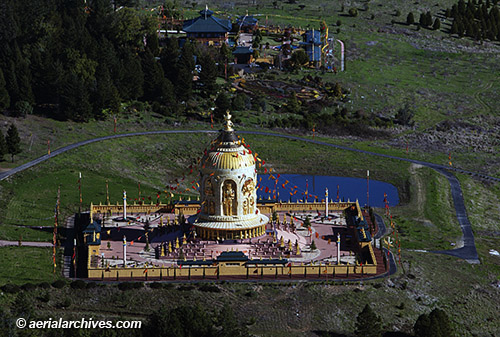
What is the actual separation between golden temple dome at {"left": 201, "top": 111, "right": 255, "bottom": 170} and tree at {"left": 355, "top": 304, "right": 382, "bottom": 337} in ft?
88.9

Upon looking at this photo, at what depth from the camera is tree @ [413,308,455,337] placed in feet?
409

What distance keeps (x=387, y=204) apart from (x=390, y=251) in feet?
100

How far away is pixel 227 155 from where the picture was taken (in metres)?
145

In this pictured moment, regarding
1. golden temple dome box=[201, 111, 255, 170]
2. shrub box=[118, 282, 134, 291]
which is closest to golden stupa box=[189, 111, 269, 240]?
golden temple dome box=[201, 111, 255, 170]

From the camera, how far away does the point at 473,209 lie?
186 m

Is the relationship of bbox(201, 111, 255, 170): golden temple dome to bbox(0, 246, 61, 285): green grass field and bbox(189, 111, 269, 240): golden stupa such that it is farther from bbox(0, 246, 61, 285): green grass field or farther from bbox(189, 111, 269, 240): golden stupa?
bbox(0, 246, 61, 285): green grass field

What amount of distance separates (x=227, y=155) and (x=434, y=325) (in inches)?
1336

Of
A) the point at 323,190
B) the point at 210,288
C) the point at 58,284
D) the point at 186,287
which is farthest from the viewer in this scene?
the point at 323,190

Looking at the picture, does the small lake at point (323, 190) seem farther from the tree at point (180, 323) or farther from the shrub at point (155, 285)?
the tree at point (180, 323)

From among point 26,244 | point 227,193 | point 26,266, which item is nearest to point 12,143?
point 26,244

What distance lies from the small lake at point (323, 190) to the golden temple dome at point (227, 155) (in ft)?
109

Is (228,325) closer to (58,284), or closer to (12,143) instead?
(58,284)

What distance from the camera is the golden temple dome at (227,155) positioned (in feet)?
474

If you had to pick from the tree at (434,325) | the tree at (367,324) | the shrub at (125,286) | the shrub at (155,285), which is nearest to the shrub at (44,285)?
the shrub at (125,286)
